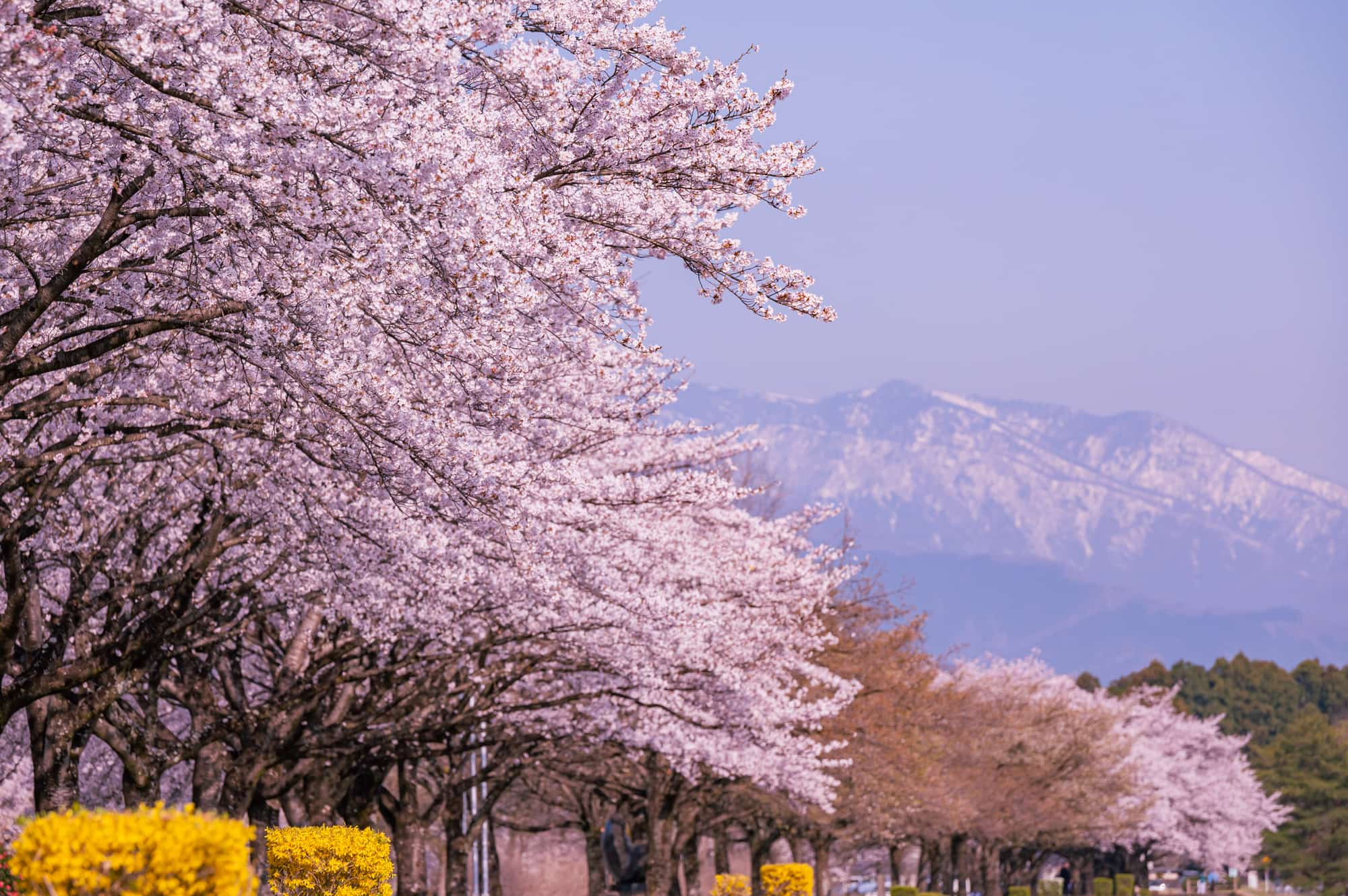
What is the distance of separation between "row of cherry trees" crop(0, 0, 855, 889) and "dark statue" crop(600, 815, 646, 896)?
32.1 meters

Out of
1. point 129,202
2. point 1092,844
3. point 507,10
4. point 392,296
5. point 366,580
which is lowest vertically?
point 1092,844

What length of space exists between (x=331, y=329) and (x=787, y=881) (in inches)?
995

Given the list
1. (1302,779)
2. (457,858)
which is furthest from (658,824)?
(1302,779)

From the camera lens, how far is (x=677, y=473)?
19.0 m

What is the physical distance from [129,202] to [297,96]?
8.22 ft

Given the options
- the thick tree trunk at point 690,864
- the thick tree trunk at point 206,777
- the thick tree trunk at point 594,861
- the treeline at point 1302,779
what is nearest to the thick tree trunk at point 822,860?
the thick tree trunk at point 690,864

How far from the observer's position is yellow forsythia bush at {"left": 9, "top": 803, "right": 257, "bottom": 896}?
5988 mm

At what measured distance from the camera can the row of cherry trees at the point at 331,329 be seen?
8.44 meters

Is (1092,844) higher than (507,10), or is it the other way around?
(507,10)

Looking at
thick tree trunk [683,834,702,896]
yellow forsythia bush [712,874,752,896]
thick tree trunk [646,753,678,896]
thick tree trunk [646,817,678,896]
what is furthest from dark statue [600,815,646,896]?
yellow forsythia bush [712,874,752,896]

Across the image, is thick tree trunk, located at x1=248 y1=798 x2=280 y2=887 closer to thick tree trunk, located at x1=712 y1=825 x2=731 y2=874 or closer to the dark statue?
the dark statue

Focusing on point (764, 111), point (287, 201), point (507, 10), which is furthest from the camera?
point (764, 111)

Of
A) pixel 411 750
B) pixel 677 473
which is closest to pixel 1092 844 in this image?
pixel 411 750

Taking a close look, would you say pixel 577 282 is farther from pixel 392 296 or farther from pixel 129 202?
pixel 129 202
